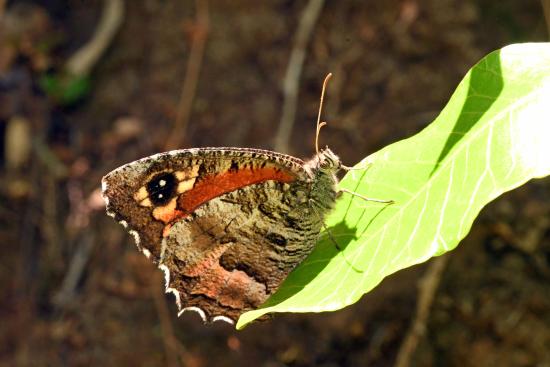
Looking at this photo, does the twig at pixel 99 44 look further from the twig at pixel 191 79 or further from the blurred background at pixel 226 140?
the twig at pixel 191 79

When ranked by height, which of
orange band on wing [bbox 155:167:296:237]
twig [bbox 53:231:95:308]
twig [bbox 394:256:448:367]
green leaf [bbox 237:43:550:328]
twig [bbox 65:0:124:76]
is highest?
twig [bbox 65:0:124:76]

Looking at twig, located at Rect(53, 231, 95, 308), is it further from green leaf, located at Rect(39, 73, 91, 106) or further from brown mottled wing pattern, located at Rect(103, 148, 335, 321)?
brown mottled wing pattern, located at Rect(103, 148, 335, 321)

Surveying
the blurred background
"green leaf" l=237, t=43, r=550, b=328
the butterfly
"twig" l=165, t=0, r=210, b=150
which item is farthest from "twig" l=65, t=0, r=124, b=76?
"green leaf" l=237, t=43, r=550, b=328

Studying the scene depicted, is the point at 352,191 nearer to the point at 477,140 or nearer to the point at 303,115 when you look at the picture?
the point at 477,140

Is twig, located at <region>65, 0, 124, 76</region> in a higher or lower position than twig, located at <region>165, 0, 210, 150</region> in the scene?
higher

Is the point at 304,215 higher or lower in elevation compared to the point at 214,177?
lower

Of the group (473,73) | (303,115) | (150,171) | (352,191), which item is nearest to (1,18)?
(303,115)

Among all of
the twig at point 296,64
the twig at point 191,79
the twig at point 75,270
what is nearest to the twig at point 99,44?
the twig at point 191,79
